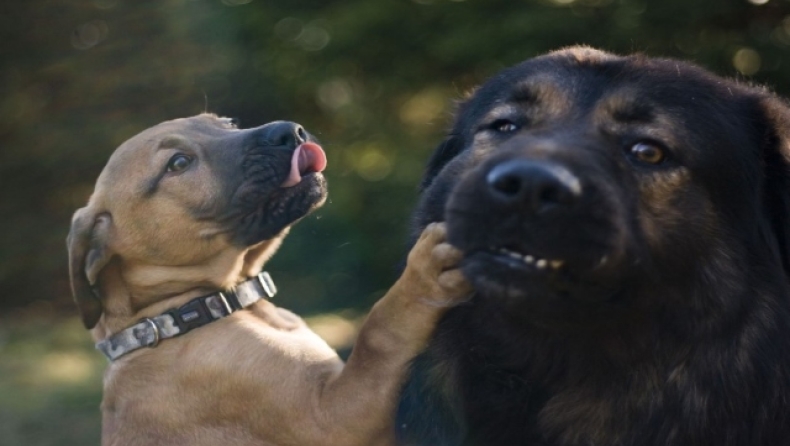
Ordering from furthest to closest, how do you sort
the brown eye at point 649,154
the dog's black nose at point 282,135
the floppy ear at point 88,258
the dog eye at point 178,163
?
the dog eye at point 178,163, the dog's black nose at point 282,135, the floppy ear at point 88,258, the brown eye at point 649,154

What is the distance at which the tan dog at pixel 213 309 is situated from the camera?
388 centimetres

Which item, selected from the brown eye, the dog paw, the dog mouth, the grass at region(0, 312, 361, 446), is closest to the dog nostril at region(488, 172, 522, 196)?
the dog mouth

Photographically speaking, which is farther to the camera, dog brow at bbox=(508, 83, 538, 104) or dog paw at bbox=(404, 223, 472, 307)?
dog brow at bbox=(508, 83, 538, 104)

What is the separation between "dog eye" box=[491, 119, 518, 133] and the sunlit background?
136 inches

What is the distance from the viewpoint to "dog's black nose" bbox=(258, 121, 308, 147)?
4477 millimetres

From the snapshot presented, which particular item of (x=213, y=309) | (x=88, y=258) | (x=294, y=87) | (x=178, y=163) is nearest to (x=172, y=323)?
(x=213, y=309)

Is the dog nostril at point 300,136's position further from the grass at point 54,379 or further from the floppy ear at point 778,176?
the grass at point 54,379

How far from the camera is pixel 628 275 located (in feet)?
9.85

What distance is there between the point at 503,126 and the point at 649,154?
530mm

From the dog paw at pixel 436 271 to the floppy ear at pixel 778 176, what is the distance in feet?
3.31

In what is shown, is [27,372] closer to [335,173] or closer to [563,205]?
[335,173]

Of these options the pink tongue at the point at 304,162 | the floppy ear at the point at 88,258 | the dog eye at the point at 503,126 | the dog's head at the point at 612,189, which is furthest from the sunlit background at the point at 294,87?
the dog's head at the point at 612,189

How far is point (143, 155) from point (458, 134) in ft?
5.03

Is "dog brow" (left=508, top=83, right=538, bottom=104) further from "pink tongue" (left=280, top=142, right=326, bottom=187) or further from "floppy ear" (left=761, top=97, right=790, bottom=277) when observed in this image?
"pink tongue" (left=280, top=142, right=326, bottom=187)
